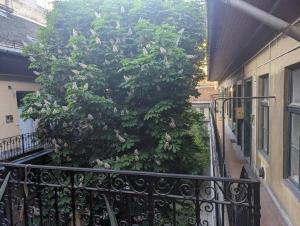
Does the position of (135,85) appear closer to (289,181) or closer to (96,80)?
(96,80)

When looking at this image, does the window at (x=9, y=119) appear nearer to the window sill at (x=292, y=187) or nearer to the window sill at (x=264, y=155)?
the window sill at (x=264, y=155)

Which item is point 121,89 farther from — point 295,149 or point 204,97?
point 204,97

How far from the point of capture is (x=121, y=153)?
272 inches

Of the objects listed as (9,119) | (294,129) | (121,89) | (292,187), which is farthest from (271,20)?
(9,119)

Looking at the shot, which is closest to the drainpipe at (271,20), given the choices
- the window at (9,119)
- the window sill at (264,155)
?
the window sill at (264,155)

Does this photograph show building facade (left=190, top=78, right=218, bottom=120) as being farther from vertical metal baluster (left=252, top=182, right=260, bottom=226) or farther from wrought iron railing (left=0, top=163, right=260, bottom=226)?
vertical metal baluster (left=252, top=182, right=260, bottom=226)

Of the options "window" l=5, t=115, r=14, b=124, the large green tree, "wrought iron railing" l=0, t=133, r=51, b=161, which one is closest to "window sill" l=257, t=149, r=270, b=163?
the large green tree

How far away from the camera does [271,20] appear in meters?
2.18

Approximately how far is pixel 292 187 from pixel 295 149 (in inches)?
19.1

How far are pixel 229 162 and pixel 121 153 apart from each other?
3.07 meters

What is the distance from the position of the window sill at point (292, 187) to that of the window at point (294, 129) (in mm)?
49

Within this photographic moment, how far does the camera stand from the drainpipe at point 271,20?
2146 millimetres

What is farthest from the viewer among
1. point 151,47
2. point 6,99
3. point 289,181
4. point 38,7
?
point 38,7

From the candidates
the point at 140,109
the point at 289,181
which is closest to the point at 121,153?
the point at 140,109
